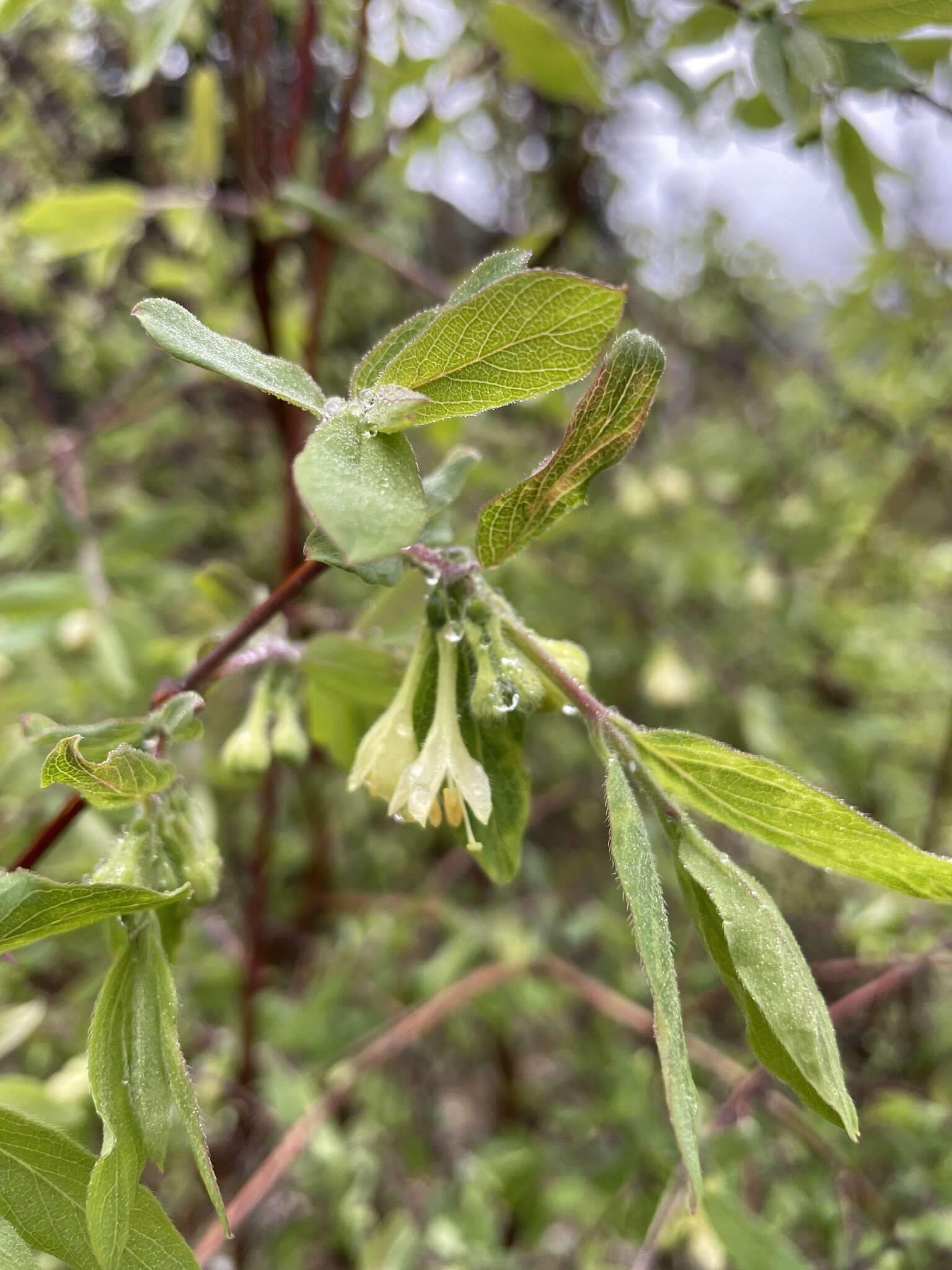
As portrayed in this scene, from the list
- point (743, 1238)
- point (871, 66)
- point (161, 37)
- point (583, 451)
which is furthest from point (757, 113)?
point (743, 1238)

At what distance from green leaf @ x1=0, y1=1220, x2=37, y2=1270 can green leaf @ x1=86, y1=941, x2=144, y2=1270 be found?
0.10 ft

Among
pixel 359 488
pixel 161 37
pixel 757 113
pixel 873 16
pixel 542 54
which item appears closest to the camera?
pixel 359 488

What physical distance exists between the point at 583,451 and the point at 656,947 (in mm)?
221

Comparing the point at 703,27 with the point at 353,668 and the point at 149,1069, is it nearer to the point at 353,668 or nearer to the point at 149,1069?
the point at 353,668

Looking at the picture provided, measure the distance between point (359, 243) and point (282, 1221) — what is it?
1.25m

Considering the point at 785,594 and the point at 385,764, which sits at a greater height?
the point at 385,764

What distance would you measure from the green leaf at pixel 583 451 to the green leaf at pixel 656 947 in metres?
0.12

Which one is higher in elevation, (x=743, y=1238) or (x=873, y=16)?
(x=873, y=16)

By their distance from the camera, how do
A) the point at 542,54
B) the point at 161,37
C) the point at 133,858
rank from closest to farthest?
the point at 133,858, the point at 161,37, the point at 542,54

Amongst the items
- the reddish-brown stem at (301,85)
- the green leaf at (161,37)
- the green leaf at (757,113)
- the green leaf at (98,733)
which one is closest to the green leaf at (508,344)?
the green leaf at (98,733)

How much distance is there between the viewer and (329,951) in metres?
1.50

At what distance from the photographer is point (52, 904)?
40 cm

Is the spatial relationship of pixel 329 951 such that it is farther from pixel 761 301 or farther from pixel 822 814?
pixel 761 301

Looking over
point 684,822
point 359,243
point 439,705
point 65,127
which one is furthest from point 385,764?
point 65,127
